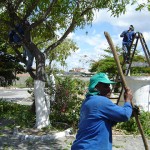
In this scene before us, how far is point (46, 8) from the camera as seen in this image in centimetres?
995

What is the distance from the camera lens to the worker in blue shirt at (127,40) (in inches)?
403

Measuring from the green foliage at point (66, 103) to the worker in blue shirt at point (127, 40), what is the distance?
5.92ft

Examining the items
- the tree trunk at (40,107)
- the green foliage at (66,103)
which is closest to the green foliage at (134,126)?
the green foliage at (66,103)

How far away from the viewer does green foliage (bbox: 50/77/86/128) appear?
10469 millimetres

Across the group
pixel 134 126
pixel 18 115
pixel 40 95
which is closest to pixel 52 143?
pixel 40 95

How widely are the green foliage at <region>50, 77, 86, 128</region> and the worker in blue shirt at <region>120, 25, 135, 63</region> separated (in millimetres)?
1805

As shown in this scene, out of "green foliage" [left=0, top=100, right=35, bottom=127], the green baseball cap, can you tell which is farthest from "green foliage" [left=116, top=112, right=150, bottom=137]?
the green baseball cap

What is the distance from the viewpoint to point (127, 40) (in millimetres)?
10461

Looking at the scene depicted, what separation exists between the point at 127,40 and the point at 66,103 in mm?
2635

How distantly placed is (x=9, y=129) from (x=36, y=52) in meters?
2.38

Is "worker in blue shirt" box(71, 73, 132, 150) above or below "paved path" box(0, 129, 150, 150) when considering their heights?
above

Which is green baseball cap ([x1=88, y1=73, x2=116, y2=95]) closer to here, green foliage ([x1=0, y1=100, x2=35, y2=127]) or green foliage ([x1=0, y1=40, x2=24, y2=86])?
green foliage ([x1=0, y1=100, x2=35, y2=127])

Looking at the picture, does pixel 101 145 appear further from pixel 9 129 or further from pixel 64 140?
pixel 9 129

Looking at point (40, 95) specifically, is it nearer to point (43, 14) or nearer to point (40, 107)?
point (40, 107)
